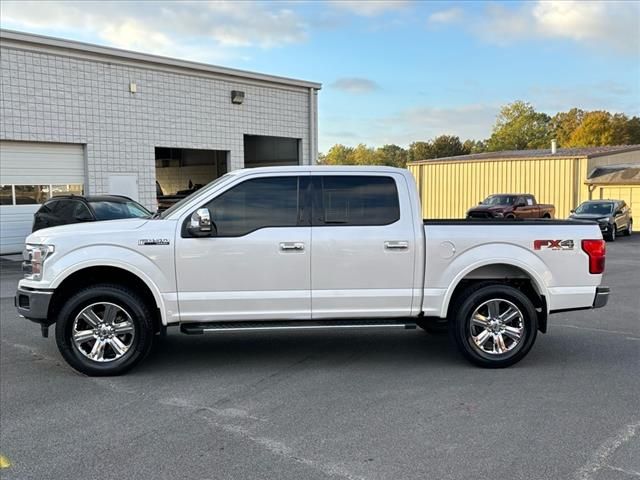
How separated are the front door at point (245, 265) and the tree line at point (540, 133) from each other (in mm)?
69111

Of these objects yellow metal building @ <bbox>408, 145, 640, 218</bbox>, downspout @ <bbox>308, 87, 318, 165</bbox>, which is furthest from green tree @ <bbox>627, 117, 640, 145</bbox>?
downspout @ <bbox>308, 87, 318, 165</bbox>

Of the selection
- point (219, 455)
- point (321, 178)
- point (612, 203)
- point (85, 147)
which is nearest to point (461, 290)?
point (321, 178)

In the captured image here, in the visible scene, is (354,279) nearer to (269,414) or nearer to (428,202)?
(269,414)

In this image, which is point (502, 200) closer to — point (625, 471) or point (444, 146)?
point (625, 471)

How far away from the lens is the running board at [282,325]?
5.74 metres

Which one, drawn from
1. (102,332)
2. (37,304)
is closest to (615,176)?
(102,332)

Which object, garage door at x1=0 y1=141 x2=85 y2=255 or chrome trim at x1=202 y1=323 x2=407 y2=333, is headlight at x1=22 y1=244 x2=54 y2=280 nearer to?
chrome trim at x1=202 y1=323 x2=407 y2=333

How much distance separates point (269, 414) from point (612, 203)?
964 inches

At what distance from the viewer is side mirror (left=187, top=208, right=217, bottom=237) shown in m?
5.55

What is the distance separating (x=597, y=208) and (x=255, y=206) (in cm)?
2299

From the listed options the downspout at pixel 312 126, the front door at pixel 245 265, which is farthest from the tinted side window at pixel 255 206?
the downspout at pixel 312 126

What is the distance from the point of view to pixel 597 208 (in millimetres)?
25109

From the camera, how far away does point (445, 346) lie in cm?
693

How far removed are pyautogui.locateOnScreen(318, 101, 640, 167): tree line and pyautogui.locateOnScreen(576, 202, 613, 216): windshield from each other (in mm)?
50273
